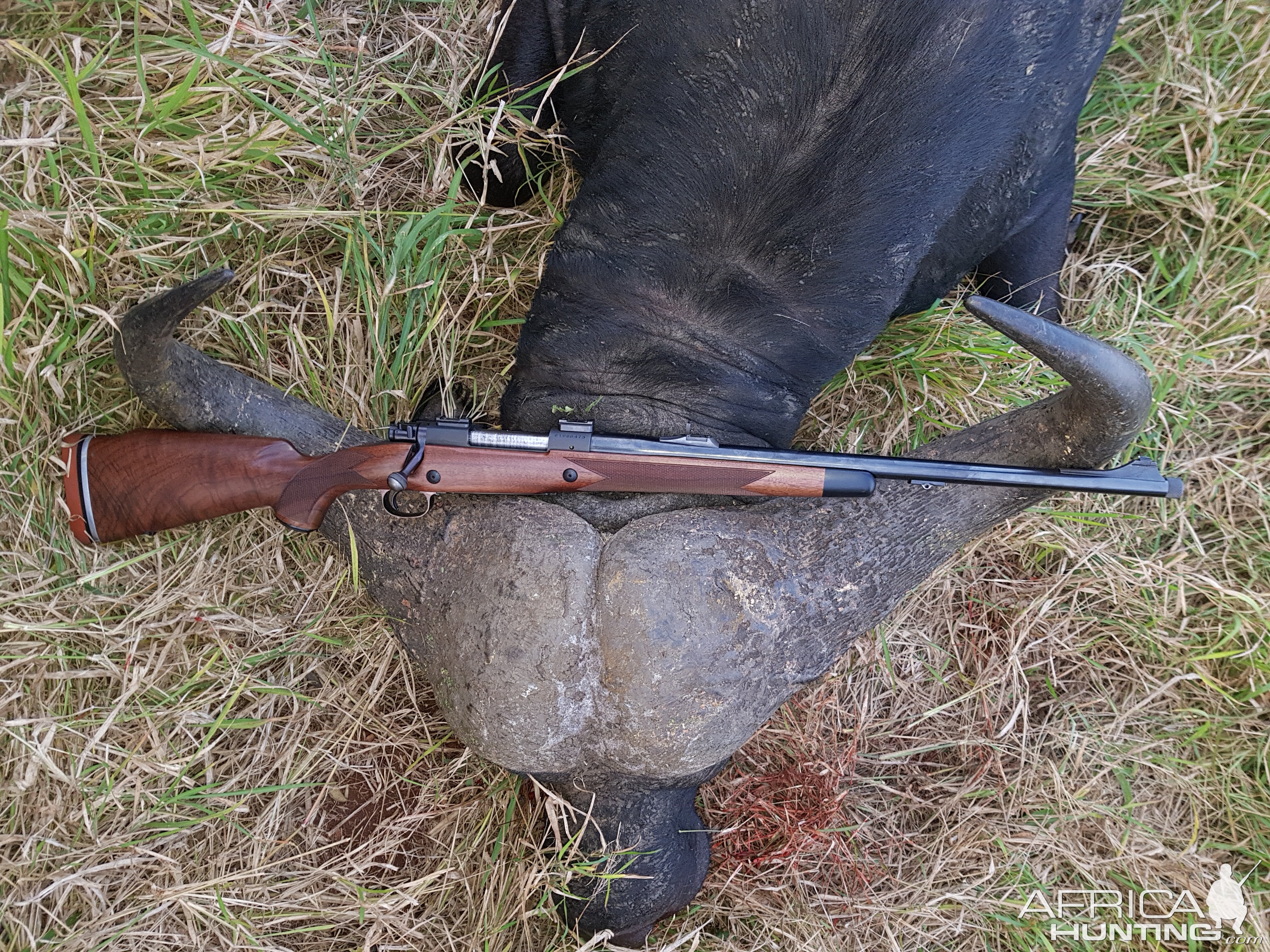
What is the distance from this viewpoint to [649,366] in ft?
8.87

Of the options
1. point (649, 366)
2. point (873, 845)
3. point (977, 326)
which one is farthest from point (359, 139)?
point (873, 845)

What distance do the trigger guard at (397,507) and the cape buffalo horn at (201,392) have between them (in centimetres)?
26

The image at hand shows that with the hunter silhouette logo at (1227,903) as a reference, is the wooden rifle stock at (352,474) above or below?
above

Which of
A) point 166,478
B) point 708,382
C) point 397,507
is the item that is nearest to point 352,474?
point 397,507

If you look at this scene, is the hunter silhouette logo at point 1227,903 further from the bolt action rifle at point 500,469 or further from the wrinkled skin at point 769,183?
the wrinkled skin at point 769,183

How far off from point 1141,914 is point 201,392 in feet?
13.8

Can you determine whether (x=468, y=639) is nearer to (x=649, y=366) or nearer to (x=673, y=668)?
(x=673, y=668)

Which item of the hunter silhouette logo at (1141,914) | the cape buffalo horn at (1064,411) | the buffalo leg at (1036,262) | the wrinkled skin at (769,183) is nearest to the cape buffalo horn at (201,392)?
the wrinkled skin at (769,183)

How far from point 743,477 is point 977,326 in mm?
1778

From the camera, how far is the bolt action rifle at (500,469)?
8.40ft

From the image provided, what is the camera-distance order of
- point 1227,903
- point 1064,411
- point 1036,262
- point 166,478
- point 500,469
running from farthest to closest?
1. point 1227,903
2. point 1036,262
3. point 166,478
4. point 500,469
5. point 1064,411

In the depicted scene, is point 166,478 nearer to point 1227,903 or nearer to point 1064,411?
point 1064,411

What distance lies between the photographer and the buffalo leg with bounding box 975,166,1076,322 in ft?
11.5

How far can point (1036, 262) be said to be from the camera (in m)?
3.58
